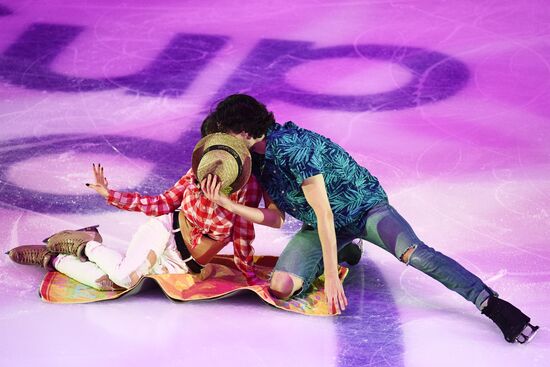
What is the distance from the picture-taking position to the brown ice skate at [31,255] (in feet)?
14.2

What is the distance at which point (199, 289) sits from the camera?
4109 mm

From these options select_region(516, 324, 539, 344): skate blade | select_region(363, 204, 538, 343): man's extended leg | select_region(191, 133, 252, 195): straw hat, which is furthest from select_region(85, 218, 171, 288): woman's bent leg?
select_region(516, 324, 539, 344): skate blade

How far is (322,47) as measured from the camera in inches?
268

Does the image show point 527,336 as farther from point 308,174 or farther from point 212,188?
point 212,188

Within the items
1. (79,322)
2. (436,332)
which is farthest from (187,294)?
(436,332)

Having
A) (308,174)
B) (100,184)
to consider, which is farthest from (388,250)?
(100,184)

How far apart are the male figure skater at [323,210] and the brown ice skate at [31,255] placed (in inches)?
37.7

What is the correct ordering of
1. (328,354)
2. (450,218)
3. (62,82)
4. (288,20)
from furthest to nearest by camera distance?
(288,20)
(62,82)
(450,218)
(328,354)

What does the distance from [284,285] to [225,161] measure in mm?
627

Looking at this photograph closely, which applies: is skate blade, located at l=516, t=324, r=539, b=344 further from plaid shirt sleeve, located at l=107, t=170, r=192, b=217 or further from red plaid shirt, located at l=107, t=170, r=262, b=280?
plaid shirt sleeve, located at l=107, t=170, r=192, b=217

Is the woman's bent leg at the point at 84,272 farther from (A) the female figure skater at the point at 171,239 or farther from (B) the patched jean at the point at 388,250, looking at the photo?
(B) the patched jean at the point at 388,250

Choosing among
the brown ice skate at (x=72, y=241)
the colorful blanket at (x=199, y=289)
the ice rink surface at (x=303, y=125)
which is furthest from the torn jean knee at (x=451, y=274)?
the brown ice skate at (x=72, y=241)

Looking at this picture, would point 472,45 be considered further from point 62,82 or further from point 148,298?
point 148,298

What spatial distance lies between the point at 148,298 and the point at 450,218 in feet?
5.21
